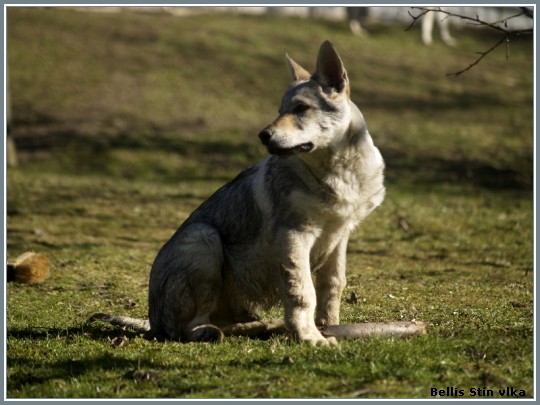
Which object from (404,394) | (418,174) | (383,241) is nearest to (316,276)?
(404,394)

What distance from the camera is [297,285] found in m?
8.14

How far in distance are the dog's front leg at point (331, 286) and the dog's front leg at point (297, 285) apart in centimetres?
69

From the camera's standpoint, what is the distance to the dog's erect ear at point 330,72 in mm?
8195

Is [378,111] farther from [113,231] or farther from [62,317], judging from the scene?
[62,317]

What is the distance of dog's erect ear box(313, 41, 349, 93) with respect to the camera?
8195 mm

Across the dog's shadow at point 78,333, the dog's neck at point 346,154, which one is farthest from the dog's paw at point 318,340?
the dog's shadow at point 78,333

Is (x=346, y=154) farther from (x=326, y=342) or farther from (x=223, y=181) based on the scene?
(x=223, y=181)

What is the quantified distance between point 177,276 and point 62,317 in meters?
2.39

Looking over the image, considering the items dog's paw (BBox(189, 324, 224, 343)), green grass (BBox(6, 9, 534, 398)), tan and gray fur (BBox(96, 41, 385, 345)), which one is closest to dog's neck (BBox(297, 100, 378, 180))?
Result: tan and gray fur (BBox(96, 41, 385, 345))

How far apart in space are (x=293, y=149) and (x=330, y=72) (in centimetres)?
90

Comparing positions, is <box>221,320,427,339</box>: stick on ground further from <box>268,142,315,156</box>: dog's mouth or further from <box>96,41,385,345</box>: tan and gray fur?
<box>268,142,315,156</box>: dog's mouth

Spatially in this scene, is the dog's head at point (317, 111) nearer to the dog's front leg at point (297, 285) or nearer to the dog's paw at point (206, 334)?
the dog's front leg at point (297, 285)

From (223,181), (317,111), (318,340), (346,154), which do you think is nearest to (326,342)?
(318,340)

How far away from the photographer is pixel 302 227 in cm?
819
